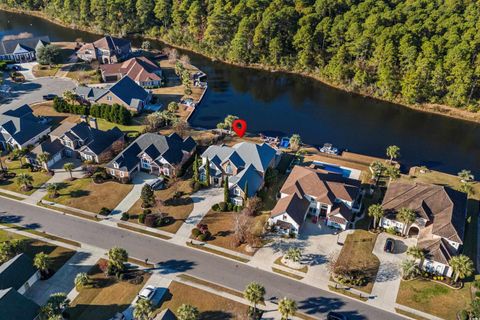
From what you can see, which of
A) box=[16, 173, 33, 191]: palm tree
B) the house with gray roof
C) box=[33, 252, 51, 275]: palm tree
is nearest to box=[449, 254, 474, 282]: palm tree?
the house with gray roof

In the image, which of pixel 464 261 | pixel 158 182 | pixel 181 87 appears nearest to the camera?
pixel 464 261

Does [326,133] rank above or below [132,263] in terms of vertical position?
above

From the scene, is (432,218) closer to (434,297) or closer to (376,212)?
(376,212)

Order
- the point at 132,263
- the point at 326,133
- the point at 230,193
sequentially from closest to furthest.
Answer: the point at 132,263 < the point at 230,193 < the point at 326,133

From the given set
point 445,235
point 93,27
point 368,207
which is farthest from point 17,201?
point 93,27

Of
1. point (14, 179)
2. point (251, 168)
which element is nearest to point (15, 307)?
point (14, 179)

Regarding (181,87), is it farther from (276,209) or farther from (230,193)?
(276,209)

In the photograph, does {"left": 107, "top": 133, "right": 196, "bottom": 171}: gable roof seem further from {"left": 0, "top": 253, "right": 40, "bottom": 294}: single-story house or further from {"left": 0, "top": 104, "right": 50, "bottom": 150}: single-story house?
{"left": 0, "top": 253, "right": 40, "bottom": 294}: single-story house
